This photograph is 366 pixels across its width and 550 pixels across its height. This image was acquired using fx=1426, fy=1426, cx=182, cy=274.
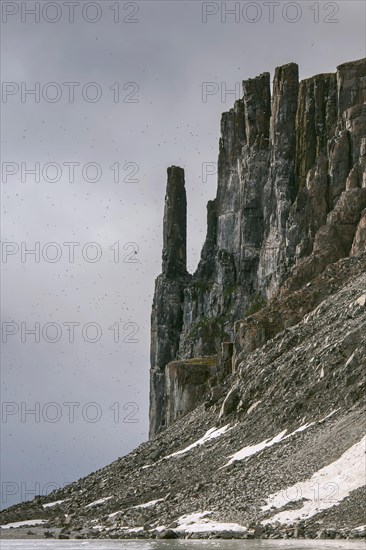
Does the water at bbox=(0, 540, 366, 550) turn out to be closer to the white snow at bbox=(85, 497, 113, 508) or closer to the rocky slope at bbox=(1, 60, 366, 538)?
the rocky slope at bbox=(1, 60, 366, 538)

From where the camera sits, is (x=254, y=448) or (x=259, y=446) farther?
(x=254, y=448)

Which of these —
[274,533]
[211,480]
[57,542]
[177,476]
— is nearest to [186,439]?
[177,476]

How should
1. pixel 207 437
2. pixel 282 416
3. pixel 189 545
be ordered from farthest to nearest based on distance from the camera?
pixel 207 437 < pixel 282 416 < pixel 189 545

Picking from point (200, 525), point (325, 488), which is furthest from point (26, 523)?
point (325, 488)

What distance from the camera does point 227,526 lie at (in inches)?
3826

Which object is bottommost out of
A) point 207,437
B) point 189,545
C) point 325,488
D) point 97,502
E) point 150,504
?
point 97,502

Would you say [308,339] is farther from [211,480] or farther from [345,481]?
[345,481]

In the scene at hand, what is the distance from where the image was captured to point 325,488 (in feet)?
321

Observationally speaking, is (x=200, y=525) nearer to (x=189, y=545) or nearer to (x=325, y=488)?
(x=325, y=488)

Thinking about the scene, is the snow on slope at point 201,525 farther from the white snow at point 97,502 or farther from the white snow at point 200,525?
the white snow at point 97,502

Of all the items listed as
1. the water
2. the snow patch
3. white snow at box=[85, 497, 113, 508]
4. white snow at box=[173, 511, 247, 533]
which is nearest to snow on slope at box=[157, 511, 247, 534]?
white snow at box=[173, 511, 247, 533]

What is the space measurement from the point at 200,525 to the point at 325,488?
9.16m

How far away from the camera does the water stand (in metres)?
79.3

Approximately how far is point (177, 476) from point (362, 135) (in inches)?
2772
